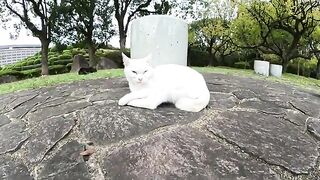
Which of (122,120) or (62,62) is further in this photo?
(62,62)

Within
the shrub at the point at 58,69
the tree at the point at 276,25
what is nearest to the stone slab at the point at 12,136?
the tree at the point at 276,25

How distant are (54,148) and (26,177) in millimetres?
374

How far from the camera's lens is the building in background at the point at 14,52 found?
15743mm

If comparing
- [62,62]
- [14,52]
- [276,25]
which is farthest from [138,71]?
[14,52]

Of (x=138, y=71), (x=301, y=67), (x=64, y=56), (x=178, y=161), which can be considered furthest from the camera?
(x=64, y=56)

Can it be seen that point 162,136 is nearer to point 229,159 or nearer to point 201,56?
point 229,159

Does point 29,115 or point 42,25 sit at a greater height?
point 42,25

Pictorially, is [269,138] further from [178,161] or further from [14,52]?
[14,52]

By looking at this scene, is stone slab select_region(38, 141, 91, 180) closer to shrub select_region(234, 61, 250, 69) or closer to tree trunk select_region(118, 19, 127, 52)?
tree trunk select_region(118, 19, 127, 52)

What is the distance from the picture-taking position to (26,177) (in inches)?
106

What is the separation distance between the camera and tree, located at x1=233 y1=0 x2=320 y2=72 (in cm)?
1126

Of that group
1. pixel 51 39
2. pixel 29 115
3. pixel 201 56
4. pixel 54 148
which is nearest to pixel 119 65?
pixel 51 39

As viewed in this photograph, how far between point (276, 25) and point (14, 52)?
12.9 m

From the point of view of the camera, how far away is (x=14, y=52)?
1650 cm
